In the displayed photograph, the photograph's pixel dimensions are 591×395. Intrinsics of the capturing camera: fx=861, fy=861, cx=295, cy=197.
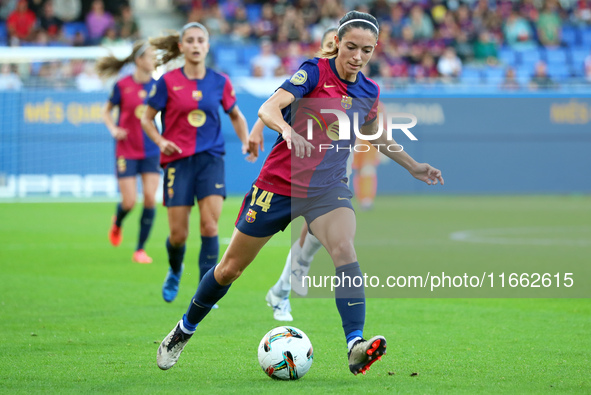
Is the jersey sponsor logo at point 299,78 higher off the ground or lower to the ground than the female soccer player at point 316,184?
higher

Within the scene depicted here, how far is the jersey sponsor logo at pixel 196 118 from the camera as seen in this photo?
8008mm

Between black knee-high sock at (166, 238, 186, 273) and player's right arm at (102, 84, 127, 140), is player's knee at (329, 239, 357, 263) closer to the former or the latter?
black knee-high sock at (166, 238, 186, 273)

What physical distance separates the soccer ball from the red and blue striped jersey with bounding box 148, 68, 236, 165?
3147mm

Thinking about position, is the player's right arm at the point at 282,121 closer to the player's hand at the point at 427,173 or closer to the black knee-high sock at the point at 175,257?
the player's hand at the point at 427,173

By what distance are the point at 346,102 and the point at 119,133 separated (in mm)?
6432

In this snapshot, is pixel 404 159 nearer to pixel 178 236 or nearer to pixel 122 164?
pixel 178 236

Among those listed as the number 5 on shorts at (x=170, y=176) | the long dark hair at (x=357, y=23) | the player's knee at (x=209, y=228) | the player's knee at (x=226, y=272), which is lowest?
the player's knee at (x=209, y=228)

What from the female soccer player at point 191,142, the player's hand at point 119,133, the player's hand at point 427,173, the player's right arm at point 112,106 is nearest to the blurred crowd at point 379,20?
the player's right arm at point 112,106

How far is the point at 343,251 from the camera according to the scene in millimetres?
4984

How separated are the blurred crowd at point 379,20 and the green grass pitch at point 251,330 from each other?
11591 millimetres

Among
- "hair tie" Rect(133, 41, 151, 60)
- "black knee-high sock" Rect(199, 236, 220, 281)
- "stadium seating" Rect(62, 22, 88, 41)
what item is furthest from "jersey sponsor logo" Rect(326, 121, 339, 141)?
"stadium seating" Rect(62, 22, 88, 41)

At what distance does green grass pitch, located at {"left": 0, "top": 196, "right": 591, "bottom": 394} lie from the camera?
4.92 m

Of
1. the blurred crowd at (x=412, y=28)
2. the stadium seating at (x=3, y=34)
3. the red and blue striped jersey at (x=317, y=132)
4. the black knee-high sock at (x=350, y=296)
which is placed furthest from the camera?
the blurred crowd at (x=412, y=28)

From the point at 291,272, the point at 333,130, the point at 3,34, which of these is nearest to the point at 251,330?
the point at 291,272
